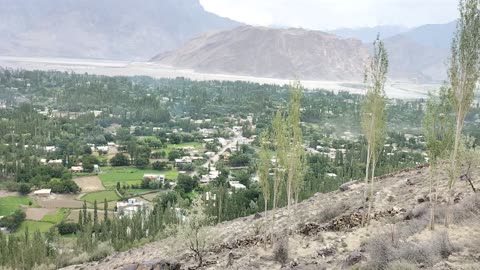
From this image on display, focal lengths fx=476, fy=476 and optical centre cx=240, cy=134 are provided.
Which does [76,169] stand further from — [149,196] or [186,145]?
[186,145]

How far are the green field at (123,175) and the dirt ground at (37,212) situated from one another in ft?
30.3

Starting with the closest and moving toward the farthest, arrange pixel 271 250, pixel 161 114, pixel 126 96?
pixel 271 250 < pixel 161 114 < pixel 126 96

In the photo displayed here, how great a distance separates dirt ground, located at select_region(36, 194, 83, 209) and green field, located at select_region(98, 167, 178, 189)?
207 inches

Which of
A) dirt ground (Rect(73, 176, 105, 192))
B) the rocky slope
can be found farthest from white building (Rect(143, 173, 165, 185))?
the rocky slope

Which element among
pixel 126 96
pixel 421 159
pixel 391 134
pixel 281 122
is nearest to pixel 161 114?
pixel 126 96

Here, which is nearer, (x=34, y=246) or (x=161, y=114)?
(x=34, y=246)

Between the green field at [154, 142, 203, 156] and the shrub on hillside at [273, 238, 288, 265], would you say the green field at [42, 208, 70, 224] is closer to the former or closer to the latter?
the green field at [154, 142, 203, 156]

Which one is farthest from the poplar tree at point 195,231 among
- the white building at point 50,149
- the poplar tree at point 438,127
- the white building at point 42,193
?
the white building at point 50,149

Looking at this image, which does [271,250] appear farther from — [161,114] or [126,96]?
[126,96]

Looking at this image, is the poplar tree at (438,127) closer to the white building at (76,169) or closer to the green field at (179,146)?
the white building at (76,169)

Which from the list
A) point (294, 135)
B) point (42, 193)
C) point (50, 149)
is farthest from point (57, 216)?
point (294, 135)

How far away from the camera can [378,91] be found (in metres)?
19.7

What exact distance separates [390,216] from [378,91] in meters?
5.40

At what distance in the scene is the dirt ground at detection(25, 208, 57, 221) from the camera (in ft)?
143
